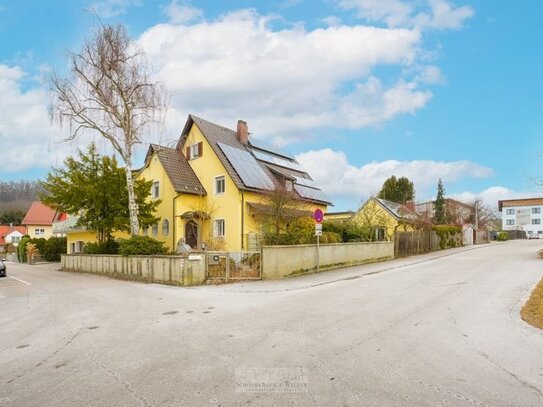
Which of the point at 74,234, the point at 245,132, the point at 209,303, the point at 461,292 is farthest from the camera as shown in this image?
the point at 74,234

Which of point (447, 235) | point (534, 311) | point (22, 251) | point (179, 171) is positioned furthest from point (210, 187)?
point (22, 251)

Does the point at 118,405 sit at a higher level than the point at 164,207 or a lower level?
lower

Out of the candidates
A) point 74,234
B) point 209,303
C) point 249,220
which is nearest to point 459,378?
point 209,303

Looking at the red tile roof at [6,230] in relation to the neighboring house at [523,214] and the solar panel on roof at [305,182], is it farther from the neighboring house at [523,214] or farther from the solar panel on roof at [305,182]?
the neighboring house at [523,214]

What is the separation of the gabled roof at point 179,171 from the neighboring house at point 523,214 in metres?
94.1

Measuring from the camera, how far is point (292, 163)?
3509 centimetres

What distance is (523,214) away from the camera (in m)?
97.5

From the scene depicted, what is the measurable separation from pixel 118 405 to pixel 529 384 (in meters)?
4.91

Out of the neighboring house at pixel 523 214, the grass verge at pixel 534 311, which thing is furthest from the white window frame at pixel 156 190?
the neighboring house at pixel 523 214

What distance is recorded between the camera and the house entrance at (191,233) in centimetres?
2681

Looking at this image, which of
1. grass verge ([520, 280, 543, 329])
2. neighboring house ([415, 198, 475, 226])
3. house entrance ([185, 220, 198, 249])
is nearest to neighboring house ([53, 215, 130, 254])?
house entrance ([185, 220, 198, 249])

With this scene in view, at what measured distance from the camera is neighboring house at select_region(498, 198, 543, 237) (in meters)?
94.8

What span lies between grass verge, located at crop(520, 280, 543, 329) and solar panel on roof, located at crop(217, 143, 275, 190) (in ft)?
55.3

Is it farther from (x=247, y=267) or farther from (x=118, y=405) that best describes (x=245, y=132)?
(x=118, y=405)
